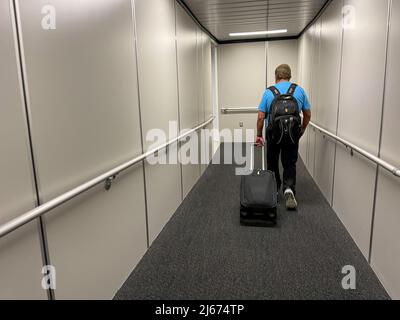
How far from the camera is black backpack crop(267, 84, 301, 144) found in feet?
11.1

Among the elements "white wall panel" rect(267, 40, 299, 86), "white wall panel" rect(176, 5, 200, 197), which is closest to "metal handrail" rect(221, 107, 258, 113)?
"white wall panel" rect(267, 40, 299, 86)

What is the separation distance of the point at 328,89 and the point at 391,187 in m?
1.98

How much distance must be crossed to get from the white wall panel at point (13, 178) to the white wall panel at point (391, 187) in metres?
1.92

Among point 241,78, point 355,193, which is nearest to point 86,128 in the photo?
point 355,193

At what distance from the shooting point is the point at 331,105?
3.54 metres

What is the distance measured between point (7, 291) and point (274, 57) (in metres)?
6.74

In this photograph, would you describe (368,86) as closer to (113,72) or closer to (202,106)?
(113,72)

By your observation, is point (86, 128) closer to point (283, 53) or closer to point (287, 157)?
point (287, 157)

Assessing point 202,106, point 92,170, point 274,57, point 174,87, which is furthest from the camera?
point 274,57

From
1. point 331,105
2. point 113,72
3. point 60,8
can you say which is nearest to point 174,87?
point 113,72

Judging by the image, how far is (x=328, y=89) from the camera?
368 centimetres

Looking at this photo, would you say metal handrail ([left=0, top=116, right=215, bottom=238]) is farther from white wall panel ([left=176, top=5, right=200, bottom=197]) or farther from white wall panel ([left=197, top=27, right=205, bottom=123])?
white wall panel ([left=197, top=27, right=205, bottom=123])

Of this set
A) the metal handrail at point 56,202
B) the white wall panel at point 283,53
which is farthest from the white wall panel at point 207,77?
the metal handrail at point 56,202

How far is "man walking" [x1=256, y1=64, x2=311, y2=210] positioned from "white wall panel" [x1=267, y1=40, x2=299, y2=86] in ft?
11.8
